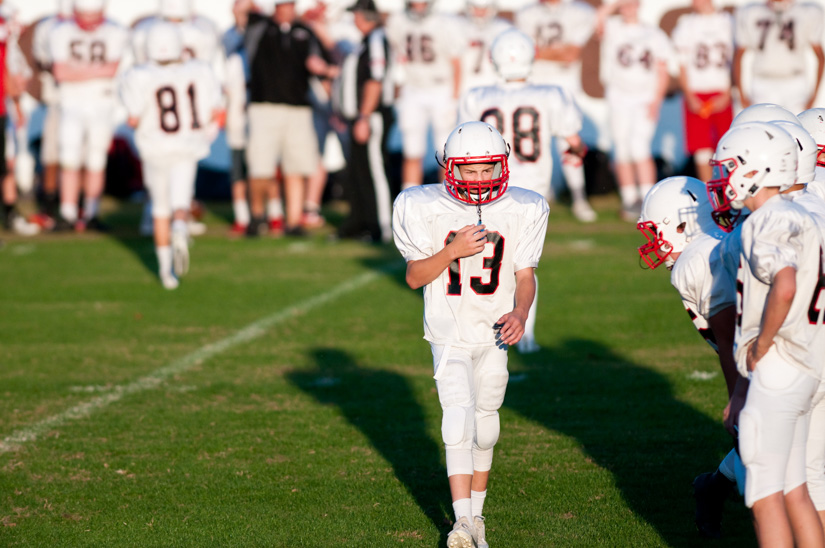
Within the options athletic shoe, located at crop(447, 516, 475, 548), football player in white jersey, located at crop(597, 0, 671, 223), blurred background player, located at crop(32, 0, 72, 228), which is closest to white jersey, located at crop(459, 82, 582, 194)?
athletic shoe, located at crop(447, 516, 475, 548)

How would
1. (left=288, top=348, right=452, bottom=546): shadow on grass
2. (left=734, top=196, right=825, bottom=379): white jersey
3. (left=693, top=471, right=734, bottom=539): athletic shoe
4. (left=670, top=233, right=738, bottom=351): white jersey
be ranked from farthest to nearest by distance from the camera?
(left=288, top=348, right=452, bottom=546): shadow on grass → (left=693, top=471, right=734, bottom=539): athletic shoe → (left=670, top=233, right=738, bottom=351): white jersey → (left=734, top=196, right=825, bottom=379): white jersey

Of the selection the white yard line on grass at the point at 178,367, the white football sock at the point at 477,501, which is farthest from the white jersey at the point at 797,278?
the white yard line on grass at the point at 178,367

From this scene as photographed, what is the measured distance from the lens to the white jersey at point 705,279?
3.32 meters

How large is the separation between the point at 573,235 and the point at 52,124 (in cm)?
584

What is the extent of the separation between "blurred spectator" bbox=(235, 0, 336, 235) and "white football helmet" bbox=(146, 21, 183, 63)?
2.36 m

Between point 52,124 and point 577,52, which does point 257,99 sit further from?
point 577,52

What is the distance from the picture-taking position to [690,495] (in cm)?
407

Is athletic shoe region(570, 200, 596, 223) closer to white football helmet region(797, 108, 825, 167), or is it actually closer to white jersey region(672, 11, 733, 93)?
white jersey region(672, 11, 733, 93)

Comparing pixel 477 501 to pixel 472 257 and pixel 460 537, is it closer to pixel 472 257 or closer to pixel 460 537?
pixel 460 537

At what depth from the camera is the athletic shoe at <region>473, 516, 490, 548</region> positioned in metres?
3.57

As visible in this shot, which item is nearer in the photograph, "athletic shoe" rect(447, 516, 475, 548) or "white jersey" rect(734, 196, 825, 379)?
"white jersey" rect(734, 196, 825, 379)

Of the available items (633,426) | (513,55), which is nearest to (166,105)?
(513,55)

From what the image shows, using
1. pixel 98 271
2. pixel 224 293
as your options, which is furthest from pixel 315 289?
pixel 98 271

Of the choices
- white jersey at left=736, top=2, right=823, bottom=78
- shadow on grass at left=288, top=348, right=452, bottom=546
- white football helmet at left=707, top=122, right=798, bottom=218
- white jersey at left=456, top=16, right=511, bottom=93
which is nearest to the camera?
white football helmet at left=707, top=122, right=798, bottom=218
